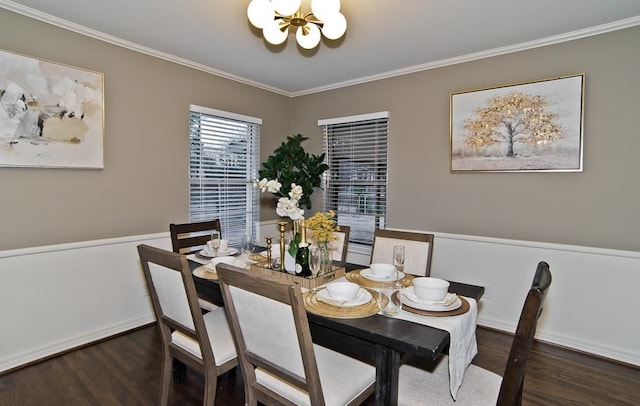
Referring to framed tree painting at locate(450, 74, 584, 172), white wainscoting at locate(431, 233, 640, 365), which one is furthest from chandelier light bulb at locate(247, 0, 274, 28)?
white wainscoting at locate(431, 233, 640, 365)

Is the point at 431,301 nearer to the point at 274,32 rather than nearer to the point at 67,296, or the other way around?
the point at 274,32

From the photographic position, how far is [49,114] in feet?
8.39

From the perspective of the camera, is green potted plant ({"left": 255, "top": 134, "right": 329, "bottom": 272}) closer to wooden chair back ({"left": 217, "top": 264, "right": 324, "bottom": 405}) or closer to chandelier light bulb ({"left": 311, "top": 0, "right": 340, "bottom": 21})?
chandelier light bulb ({"left": 311, "top": 0, "right": 340, "bottom": 21})

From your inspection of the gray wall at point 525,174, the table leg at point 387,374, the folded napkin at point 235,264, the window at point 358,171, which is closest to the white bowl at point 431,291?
the table leg at point 387,374

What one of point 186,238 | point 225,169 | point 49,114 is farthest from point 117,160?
point 225,169

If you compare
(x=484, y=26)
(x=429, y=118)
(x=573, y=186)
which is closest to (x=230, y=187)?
(x=429, y=118)

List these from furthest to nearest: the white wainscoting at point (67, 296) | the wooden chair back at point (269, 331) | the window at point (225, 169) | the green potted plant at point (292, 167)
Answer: the green potted plant at point (292, 167)
the window at point (225, 169)
the white wainscoting at point (67, 296)
the wooden chair back at point (269, 331)

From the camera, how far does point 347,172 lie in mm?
4180

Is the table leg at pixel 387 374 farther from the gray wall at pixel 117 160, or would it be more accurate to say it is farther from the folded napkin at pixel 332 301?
the gray wall at pixel 117 160

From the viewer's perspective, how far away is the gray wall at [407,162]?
8.47 feet

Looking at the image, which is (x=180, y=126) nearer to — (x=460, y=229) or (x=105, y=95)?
(x=105, y=95)

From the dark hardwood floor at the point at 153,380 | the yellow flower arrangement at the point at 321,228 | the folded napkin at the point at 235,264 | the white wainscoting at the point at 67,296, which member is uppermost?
the yellow flower arrangement at the point at 321,228

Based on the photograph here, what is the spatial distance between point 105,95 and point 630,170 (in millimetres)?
4190

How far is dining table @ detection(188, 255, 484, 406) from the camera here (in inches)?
52.1
